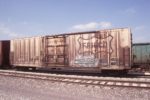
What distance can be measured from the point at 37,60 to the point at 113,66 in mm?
7191

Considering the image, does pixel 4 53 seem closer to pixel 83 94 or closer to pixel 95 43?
pixel 95 43

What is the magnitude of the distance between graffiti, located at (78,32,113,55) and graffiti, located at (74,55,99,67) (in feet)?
1.21

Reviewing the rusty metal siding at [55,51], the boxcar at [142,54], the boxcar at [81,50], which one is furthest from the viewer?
the boxcar at [142,54]

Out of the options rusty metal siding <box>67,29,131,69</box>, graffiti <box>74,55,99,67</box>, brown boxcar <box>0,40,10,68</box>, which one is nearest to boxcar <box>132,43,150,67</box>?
rusty metal siding <box>67,29,131,69</box>

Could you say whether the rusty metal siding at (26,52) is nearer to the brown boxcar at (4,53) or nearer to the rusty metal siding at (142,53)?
the brown boxcar at (4,53)

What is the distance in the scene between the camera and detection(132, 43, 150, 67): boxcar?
18422mm

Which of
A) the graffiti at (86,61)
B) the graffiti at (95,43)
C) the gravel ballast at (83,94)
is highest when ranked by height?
the graffiti at (95,43)

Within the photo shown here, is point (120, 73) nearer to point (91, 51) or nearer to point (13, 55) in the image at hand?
point (91, 51)

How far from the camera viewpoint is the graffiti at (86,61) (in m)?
14.3

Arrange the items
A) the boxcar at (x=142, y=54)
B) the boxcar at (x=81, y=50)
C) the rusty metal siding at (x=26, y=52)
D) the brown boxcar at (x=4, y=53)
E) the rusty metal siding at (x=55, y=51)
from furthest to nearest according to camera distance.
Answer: the brown boxcar at (x=4, y=53), the boxcar at (x=142, y=54), the rusty metal siding at (x=26, y=52), the rusty metal siding at (x=55, y=51), the boxcar at (x=81, y=50)

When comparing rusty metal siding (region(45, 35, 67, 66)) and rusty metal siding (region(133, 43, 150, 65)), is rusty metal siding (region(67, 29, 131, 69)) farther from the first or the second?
rusty metal siding (region(133, 43, 150, 65))

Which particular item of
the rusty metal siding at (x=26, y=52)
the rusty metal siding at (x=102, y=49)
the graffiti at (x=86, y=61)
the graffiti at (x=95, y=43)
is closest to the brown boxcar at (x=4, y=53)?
the rusty metal siding at (x=26, y=52)

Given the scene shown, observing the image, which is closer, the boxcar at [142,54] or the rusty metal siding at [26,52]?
the rusty metal siding at [26,52]

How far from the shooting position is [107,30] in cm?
1402
